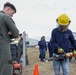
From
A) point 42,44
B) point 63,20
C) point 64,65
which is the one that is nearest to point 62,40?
point 63,20

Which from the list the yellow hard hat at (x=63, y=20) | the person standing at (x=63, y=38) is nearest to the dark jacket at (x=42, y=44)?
the person standing at (x=63, y=38)

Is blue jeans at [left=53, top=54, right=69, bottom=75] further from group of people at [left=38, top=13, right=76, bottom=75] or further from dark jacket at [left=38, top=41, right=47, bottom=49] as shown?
dark jacket at [left=38, top=41, right=47, bottom=49]

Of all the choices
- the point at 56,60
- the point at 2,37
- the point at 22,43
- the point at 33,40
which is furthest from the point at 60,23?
the point at 33,40

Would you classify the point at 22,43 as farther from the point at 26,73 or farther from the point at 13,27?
the point at 13,27

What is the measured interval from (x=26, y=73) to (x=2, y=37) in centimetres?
694

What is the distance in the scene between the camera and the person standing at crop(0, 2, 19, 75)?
19.4 ft

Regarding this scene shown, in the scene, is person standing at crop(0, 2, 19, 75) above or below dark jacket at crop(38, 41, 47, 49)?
above

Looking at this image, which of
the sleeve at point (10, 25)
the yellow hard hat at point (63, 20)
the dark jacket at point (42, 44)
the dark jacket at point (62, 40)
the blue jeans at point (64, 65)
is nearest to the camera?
the sleeve at point (10, 25)

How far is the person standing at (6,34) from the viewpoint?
5922 mm

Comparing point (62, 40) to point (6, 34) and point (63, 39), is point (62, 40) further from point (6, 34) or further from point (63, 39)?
point (6, 34)

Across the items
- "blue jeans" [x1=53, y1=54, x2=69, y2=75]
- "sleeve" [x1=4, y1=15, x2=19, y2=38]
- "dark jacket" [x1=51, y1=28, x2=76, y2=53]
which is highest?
"sleeve" [x1=4, y1=15, x2=19, y2=38]

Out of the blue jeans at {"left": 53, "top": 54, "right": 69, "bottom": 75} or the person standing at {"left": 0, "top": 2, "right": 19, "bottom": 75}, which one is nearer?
the person standing at {"left": 0, "top": 2, "right": 19, "bottom": 75}

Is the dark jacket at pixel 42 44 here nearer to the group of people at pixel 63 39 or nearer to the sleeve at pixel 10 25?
the group of people at pixel 63 39

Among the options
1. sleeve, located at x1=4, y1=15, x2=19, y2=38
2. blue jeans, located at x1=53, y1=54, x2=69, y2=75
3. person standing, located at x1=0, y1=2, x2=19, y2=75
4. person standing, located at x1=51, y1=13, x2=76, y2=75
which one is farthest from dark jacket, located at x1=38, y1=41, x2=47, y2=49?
sleeve, located at x1=4, y1=15, x2=19, y2=38
